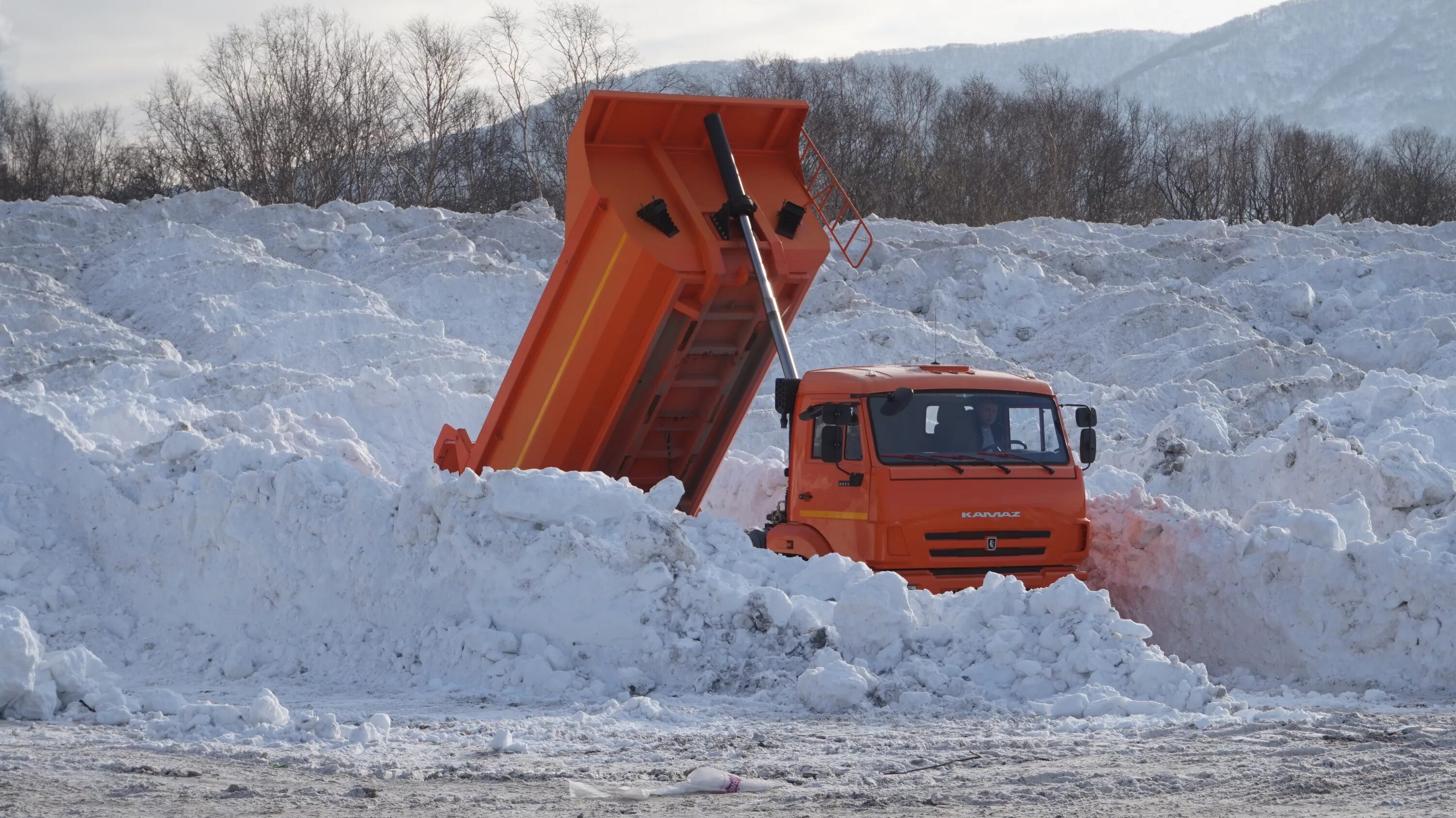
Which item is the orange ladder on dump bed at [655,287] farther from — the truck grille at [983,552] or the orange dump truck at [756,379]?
the truck grille at [983,552]

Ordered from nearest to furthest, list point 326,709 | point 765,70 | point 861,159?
point 326,709, point 861,159, point 765,70

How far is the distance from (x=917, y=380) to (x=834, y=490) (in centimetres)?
93

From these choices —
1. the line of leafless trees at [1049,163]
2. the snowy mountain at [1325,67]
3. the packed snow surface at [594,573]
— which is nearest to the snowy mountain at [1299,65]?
the snowy mountain at [1325,67]

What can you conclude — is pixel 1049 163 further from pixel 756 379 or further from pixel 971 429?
pixel 971 429

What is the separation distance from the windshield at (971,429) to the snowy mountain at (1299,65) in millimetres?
105766

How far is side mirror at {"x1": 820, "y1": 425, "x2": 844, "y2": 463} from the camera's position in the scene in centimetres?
920

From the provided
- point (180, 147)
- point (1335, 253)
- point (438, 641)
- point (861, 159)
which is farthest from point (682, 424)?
point (861, 159)

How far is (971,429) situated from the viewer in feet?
31.1

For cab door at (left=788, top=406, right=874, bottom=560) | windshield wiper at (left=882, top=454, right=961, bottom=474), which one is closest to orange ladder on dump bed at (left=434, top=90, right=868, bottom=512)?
cab door at (left=788, top=406, right=874, bottom=560)

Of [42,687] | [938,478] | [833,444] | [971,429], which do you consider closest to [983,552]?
[938,478]

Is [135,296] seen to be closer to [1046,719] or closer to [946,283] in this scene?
[946,283]

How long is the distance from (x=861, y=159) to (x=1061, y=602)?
41.4 meters

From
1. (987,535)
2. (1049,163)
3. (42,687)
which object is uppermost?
(1049,163)

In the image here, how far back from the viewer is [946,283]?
25.3 metres
